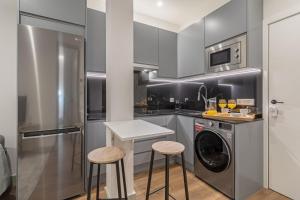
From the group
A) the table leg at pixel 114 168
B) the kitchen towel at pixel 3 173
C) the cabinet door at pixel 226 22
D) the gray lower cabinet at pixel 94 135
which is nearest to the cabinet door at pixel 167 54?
the cabinet door at pixel 226 22

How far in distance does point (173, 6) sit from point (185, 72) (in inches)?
44.9

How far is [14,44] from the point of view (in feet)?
6.92

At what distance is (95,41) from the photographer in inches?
87.4

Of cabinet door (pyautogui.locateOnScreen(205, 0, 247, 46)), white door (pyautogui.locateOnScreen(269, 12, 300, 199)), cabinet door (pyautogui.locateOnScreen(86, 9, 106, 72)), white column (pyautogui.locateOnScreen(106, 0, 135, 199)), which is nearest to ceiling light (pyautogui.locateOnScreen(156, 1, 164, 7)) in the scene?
cabinet door (pyautogui.locateOnScreen(205, 0, 247, 46))

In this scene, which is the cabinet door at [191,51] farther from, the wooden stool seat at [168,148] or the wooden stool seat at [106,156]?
the wooden stool seat at [106,156]

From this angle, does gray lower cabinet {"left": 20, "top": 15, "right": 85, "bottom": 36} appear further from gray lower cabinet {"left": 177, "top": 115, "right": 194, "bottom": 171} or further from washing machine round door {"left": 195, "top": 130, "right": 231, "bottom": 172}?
washing machine round door {"left": 195, "top": 130, "right": 231, "bottom": 172}

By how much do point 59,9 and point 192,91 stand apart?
2.45m

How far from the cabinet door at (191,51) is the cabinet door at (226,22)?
15 centimetres

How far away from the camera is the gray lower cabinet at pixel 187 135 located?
93.8 inches

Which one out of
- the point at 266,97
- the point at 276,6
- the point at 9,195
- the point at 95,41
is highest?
the point at 276,6

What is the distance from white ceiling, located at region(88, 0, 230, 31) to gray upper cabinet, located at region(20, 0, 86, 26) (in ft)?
2.54

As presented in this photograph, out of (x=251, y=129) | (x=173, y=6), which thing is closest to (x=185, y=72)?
(x=173, y=6)

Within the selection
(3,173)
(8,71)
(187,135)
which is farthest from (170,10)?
(3,173)

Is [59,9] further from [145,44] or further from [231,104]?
[231,104]
